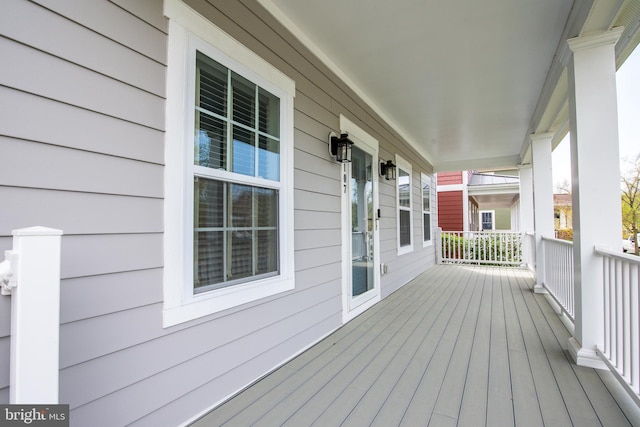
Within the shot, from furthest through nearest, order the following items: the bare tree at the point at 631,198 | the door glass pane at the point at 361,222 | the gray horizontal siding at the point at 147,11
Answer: the bare tree at the point at 631,198 → the door glass pane at the point at 361,222 → the gray horizontal siding at the point at 147,11

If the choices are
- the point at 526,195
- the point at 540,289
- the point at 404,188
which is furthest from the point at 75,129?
the point at 526,195

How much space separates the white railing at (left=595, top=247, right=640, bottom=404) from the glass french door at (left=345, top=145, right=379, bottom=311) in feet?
6.91

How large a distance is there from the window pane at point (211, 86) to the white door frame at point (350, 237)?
1607 mm

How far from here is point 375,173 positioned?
424 cm

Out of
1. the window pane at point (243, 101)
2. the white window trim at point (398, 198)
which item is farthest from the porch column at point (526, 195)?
the window pane at point (243, 101)

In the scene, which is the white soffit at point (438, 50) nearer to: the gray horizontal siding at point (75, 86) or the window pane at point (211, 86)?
the window pane at point (211, 86)

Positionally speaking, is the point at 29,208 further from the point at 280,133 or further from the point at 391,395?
the point at 391,395

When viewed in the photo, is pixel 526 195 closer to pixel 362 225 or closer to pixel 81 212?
pixel 362 225

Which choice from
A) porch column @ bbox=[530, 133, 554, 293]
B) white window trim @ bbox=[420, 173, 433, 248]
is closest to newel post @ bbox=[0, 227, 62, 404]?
porch column @ bbox=[530, 133, 554, 293]

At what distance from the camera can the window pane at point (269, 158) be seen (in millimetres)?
2213

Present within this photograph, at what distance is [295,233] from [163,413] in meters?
1.42

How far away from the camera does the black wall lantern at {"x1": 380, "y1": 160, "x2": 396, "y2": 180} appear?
453 cm

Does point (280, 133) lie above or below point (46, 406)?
above

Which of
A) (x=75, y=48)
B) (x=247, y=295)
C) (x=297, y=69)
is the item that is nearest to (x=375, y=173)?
(x=297, y=69)
